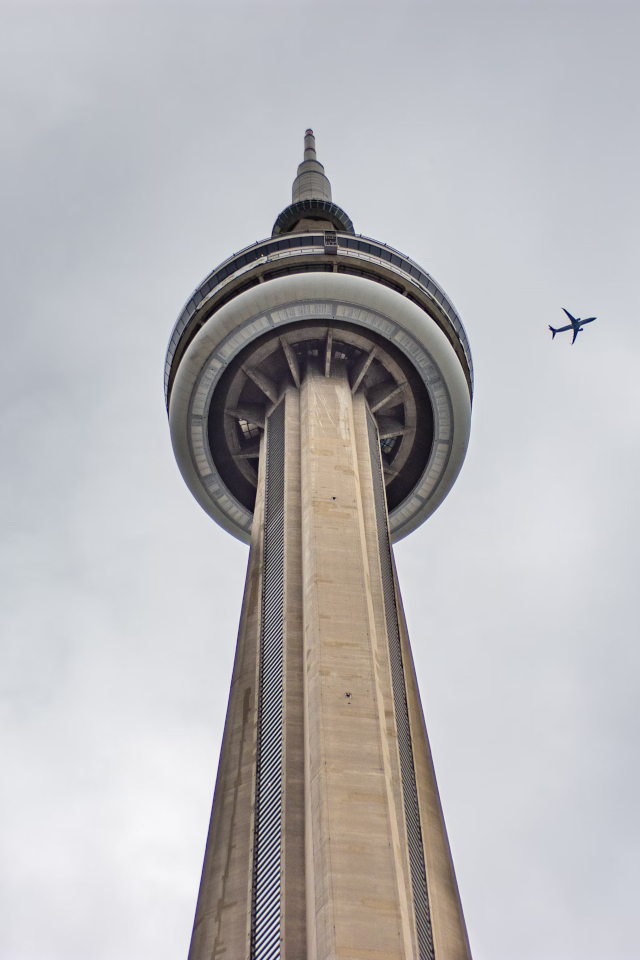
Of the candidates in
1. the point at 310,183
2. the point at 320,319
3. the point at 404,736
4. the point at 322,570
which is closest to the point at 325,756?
the point at 404,736

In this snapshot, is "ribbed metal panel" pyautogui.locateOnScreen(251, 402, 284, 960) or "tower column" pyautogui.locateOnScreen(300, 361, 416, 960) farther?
"ribbed metal panel" pyautogui.locateOnScreen(251, 402, 284, 960)

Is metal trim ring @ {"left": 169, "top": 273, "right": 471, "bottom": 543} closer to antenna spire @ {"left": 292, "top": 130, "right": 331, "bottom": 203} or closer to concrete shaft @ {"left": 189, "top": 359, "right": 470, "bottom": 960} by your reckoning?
concrete shaft @ {"left": 189, "top": 359, "right": 470, "bottom": 960}

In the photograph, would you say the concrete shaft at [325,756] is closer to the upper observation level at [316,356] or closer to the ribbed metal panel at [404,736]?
the ribbed metal panel at [404,736]

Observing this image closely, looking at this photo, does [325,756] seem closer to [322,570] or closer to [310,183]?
[322,570]

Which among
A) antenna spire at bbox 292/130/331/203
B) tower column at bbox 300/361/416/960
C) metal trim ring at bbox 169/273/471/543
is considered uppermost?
antenna spire at bbox 292/130/331/203

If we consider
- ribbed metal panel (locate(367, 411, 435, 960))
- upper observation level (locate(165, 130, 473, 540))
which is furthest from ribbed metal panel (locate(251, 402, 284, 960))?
upper observation level (locate(165, 130, 473, 540))

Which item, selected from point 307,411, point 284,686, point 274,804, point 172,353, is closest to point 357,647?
point 284,686

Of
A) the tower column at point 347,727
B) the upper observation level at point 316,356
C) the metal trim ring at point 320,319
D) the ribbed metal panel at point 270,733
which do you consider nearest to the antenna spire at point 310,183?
the upper observation level at point 316,356
